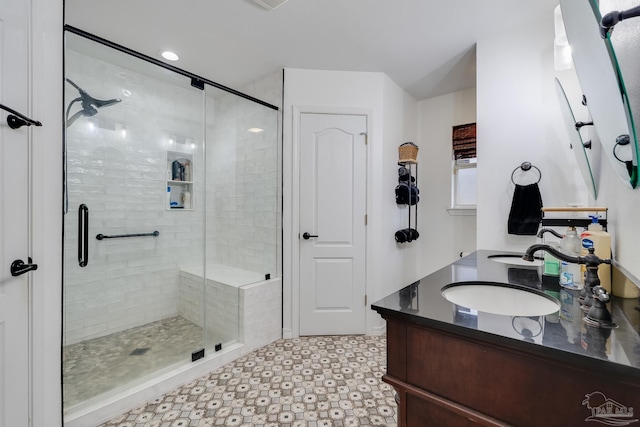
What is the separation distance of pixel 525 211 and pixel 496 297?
1268 mm

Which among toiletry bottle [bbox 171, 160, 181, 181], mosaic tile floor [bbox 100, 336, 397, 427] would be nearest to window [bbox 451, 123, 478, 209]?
mosaic tile floor [bbox 100, 336, 397, 427]

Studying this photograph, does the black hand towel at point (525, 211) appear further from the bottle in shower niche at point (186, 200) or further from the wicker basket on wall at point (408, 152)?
the bottle in shower niche at point (186, 200)

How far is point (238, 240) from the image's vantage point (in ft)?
9.92

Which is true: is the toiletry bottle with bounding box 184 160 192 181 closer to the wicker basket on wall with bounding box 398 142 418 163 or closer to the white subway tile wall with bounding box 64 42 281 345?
the white subway tile wall with bounding box 64 42 281 345

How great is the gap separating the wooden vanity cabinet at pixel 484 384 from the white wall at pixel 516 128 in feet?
5.95

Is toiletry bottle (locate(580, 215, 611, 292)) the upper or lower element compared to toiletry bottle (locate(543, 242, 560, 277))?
upper

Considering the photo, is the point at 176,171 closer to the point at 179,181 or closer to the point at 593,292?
the point at 179,181

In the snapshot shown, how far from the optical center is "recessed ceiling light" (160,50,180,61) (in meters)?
2.48

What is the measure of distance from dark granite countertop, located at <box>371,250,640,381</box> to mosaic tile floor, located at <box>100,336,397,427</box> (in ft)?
3.74

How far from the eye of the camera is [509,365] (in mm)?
651

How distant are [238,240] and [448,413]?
260 cm

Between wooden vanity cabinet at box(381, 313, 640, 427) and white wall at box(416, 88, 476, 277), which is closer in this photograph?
wooden vanity cabinet at box(381, 313, 640, 427)
